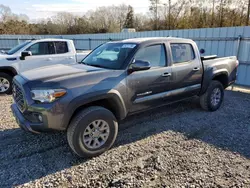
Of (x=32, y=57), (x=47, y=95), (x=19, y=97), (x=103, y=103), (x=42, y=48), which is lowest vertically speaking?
(x=103, y=103)

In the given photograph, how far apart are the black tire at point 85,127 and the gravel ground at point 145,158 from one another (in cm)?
14

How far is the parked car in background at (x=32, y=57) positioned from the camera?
691 cm

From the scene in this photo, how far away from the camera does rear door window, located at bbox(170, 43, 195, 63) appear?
4406mm

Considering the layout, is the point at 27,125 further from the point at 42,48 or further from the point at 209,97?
the point at 42,48

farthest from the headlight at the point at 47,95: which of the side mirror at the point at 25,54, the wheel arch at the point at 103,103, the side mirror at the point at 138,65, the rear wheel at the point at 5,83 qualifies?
the rear wheel at the point at 5,83

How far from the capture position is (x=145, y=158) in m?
3.32

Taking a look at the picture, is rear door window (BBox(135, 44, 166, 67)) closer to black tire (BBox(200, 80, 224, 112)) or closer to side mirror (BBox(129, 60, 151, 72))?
side mirror (BBox(129, 60, 151, 72))

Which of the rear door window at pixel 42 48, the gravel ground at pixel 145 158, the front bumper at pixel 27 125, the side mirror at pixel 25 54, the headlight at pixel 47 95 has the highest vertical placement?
the rear door window at pixel 42 48

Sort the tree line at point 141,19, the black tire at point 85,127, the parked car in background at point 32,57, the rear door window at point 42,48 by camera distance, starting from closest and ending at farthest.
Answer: the black tire at point 85,127, the parked car in background at point 32,57, the rear door window at point 42,48, the tree line at point 141,19

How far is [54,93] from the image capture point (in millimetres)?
2916

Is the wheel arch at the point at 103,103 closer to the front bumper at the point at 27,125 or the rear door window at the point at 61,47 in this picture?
the front bumper at the point at 27,125

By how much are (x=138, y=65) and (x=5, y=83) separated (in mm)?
5479

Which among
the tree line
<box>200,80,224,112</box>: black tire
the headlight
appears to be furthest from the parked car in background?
the tree line

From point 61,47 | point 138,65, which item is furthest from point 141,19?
point 138,65
